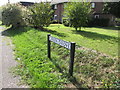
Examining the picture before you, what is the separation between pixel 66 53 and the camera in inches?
212

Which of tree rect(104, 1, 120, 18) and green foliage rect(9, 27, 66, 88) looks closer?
green foliage rect(9, 27, 66, 88)

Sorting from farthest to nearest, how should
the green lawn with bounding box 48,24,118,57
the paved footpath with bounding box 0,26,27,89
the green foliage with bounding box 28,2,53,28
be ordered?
the green foliage with bounding box 28,2,53,28 < the green lawn with bounding box 48,24,118,57 < the paved footpath with bounding box 0,26,27,89

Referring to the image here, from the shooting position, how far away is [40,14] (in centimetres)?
1310

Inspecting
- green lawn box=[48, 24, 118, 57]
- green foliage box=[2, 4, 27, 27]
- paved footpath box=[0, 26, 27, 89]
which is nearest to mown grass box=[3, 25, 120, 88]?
paved footpath box=[0, 26, 27, 89]

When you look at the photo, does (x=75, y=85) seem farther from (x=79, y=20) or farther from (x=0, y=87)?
(x=79, y=20)

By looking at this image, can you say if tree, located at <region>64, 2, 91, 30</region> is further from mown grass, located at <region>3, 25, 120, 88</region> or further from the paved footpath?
the paved footpath

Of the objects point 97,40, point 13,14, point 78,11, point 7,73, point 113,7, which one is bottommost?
point 7,73

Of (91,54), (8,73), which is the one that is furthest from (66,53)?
(8,73)

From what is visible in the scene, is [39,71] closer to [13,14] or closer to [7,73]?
[7,73]

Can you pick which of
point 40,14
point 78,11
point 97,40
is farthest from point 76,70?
point 78,11

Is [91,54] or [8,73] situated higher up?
[91,54]

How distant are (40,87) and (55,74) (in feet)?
2.59

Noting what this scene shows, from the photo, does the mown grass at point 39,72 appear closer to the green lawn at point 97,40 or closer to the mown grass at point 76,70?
the mown grass at point 76,70

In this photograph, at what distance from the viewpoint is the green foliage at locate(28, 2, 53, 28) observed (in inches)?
518
